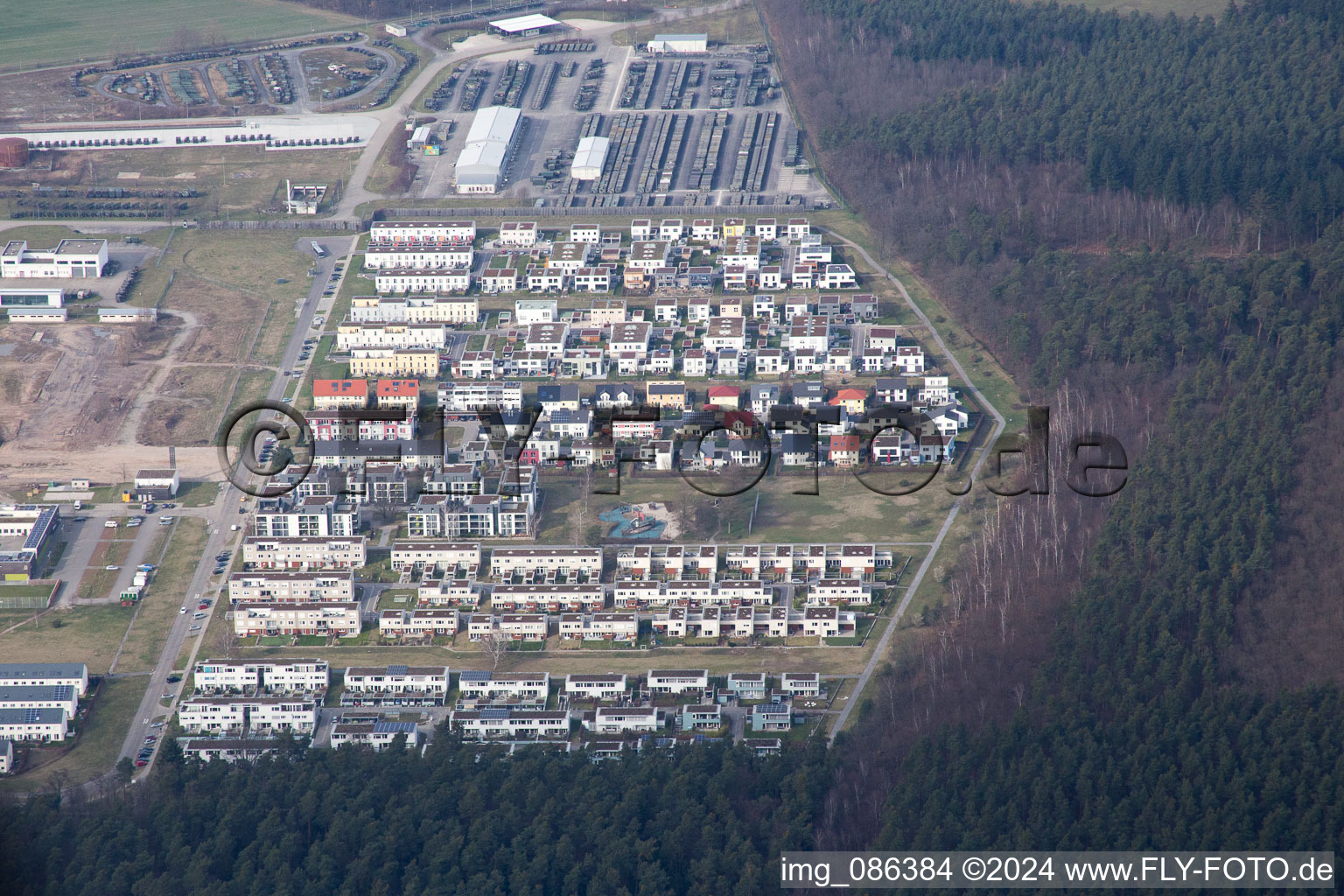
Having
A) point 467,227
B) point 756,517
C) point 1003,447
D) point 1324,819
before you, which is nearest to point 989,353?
point 1003,447

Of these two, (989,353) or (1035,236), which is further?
(1035,236)

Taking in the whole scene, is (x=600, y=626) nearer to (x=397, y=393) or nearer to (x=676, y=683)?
(x=676, y=683)

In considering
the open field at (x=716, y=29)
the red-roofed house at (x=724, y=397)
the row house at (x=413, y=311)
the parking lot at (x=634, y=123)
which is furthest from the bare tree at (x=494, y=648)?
the open field at (x=716, y=29)

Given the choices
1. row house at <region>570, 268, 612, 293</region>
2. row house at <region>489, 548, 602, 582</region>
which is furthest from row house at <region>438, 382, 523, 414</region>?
row house at <region>489, 548, 602, 582</region>

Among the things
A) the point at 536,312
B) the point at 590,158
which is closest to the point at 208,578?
the point at 536,312

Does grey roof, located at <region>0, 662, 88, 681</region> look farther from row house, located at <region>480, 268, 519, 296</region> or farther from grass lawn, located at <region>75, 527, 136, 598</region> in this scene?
row house, located at <region>480, 268, 519, 296</region>

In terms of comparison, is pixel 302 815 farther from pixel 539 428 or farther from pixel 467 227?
pixel 467 227
